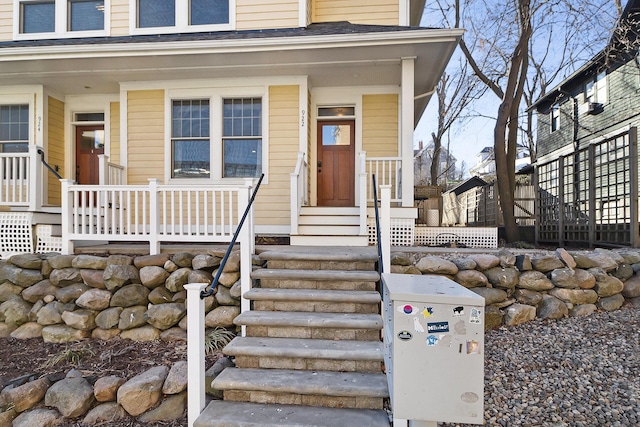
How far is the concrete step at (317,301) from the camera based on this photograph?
3.44 meters

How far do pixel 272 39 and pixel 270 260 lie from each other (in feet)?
11.4

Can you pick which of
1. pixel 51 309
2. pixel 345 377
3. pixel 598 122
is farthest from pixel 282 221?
pixel 598 122

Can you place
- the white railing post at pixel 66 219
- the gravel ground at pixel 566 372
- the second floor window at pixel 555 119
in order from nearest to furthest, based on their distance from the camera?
1. the gravel ground at pixel 566 372
2. the white railing post at pixel 66 219
3. the second floor window at pixel 555 119

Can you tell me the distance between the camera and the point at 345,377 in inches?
110

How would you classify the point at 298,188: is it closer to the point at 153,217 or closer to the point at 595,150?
the point at 153,217

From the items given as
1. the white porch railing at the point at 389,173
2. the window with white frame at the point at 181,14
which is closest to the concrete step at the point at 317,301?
the white porch railing at the point at 389,173

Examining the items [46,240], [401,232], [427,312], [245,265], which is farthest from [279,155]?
[427,312]

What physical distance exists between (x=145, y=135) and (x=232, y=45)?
2441 millimetres

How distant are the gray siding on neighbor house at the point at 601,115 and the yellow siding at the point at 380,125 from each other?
7323mm

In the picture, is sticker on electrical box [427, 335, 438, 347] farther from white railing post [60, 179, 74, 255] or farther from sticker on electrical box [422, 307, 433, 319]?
white railing post [60, 179, 74, 255]

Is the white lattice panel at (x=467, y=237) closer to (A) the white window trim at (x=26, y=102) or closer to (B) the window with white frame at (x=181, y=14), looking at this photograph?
(B) the window with white frame at (x=181, y=14)

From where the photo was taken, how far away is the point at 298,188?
221 inches

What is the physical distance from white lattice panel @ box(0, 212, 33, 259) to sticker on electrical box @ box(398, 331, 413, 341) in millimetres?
5567


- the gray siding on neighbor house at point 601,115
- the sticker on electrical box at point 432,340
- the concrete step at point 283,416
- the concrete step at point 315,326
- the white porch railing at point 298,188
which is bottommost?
the concrete step at point 283,416
